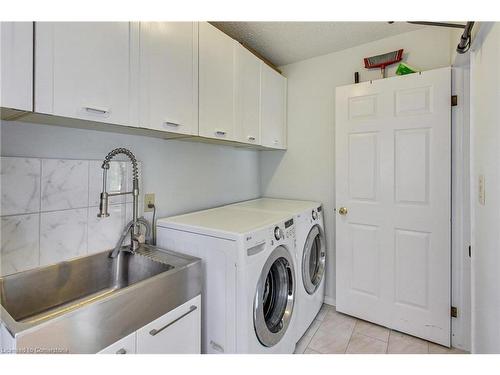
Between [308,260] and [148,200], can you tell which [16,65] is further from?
[308,260]

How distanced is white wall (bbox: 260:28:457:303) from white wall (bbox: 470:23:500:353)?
40.0 inches

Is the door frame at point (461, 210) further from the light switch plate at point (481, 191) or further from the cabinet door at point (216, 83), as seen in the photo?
the cabinet door at point (216, 83)

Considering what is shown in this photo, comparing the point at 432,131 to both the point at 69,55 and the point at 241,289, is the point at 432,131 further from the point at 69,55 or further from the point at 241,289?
the point at 69,55

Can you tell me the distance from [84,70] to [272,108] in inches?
63.8

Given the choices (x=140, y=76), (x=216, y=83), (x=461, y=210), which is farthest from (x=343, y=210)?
(x=140, y=76)

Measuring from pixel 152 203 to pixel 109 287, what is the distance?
552 millimetres

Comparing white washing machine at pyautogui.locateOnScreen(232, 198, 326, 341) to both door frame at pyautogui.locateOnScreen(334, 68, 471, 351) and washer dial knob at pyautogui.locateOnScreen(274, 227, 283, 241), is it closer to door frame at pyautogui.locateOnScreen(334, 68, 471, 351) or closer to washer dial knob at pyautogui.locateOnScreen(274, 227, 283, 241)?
washer dial knob at pyautogui.locateOnScreen(274, 227, 283, 241)

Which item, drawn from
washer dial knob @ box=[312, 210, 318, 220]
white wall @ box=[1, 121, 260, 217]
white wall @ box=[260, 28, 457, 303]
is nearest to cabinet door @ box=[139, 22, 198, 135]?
white wall @ box=[1, 121, 260, 217]

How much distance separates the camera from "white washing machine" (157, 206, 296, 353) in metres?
1.26

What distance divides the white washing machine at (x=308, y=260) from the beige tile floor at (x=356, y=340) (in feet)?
0.30

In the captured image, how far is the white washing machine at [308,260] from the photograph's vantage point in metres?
1.82

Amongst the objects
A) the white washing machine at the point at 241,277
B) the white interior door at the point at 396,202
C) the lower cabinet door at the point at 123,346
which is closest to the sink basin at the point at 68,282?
the white washing machine at the point at 241,277

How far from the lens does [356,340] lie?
1901mm
